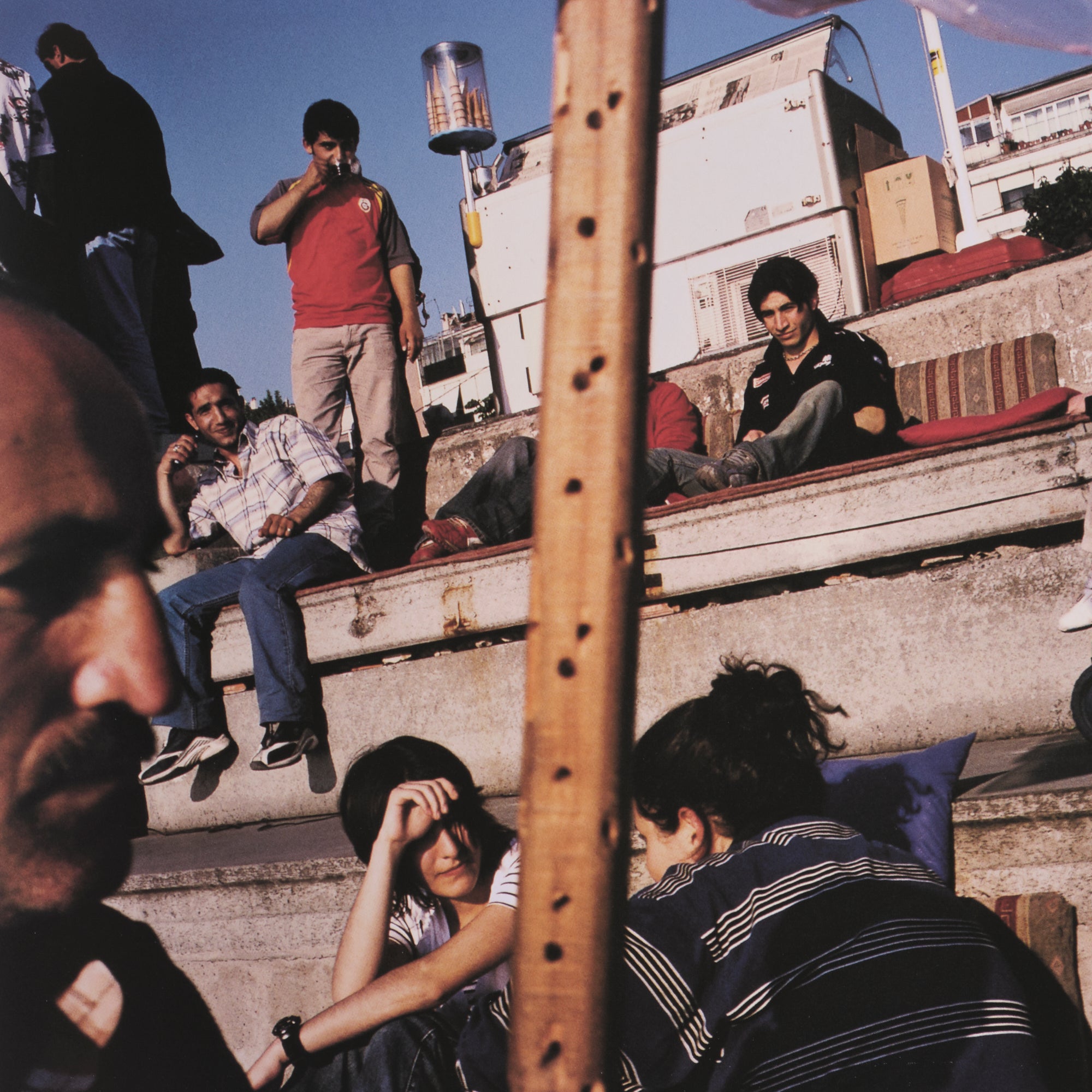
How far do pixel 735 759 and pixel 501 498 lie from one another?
2.32 metres

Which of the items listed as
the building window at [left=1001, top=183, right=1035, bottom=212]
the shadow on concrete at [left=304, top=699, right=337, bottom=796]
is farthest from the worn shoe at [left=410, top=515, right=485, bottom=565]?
the building window at [left=1001, top=183, right=1035, bottom=212]

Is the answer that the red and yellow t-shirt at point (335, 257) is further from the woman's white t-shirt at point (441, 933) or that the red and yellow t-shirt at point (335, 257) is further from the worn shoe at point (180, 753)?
the woman's white t-shirt at point (441, 933)

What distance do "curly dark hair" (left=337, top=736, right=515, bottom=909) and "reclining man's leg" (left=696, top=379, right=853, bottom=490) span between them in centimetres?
169

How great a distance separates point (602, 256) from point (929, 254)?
6009mm

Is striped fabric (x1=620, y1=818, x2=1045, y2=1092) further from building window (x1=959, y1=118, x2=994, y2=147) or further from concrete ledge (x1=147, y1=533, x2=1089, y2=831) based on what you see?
building window (x1=959, y1=118, x2=994, y2=147)

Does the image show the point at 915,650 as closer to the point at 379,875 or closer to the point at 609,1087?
the point at 379,875

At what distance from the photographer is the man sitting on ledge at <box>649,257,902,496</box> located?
3732 mm

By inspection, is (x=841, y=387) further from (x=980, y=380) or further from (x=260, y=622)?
(x=260, y=622)

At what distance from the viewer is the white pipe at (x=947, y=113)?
6.93 metres

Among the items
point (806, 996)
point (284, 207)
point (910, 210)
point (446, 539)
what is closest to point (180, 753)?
point (446, 539)

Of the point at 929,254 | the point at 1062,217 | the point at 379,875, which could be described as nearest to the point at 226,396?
the point at 379,875

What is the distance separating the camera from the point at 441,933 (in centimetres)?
228

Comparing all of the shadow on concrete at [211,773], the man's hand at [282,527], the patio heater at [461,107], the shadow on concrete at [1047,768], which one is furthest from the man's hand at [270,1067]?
the patio heater at [461,107]

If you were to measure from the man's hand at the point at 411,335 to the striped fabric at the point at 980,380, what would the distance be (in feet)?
7.26
